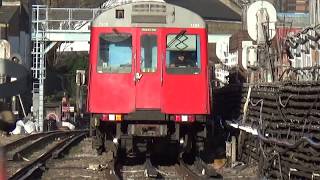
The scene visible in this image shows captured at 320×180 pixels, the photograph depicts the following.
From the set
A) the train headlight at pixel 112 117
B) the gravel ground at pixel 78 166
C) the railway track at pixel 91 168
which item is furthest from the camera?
the train headlight at pixel 112 117

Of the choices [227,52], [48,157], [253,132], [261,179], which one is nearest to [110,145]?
[48,157]

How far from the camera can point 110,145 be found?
545 inches

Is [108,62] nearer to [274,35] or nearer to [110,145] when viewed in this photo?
[110,145]

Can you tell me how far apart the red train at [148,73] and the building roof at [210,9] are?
1914 inches

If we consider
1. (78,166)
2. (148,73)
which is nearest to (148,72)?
(148,73)

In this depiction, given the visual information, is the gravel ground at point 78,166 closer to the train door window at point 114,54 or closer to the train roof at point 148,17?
the train door window at point 114,54

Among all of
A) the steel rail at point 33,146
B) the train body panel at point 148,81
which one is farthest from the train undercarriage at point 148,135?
the steel rail at point 33,146

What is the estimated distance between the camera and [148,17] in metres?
13.3

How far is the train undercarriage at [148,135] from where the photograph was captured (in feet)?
42.4

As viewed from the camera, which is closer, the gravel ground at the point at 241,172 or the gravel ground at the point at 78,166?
the gravel ground at the point at 241,172

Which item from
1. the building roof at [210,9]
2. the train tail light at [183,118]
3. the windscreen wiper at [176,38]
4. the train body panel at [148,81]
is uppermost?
the building roof at [210,9]

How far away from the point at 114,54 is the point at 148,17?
1.02 meters

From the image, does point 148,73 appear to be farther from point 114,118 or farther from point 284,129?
point 284,129

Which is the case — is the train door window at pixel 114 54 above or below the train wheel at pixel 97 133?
above
